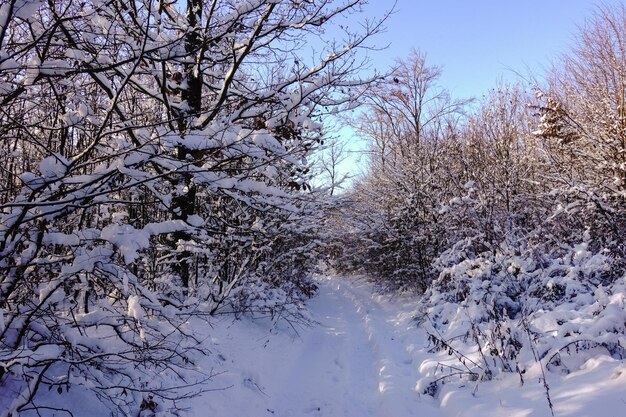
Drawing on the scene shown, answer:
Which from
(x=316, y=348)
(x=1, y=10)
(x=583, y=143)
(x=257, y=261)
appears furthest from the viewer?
(x=257, y=261)

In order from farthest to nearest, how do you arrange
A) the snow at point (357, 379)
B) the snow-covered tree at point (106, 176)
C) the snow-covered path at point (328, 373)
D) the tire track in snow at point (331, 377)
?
1. the tire track in snow at point (331, 377)
2. the snow-covered path at point (328, 373)
3. the snow at point (357, 379)
4. the snow-covered tree at point (106, 176)

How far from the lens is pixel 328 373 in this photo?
6441 millimetres

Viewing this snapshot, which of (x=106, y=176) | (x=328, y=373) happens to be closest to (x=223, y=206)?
(x=328, y=373)

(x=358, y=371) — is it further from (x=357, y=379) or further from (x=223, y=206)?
(x=223, y=206)

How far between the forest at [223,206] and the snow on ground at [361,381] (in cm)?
28

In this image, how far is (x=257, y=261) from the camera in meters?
9.80

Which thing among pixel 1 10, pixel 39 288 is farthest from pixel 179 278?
pixel 1 10

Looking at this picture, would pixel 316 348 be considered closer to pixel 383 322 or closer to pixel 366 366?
pixel 366 366

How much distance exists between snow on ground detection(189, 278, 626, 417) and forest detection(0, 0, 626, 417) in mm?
283

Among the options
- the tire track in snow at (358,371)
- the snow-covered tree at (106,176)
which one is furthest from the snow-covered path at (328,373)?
the snow-covered tree at (106,176)

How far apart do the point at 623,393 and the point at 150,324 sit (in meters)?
3.69

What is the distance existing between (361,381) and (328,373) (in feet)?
1.96

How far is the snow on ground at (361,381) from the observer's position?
3668 millimetres

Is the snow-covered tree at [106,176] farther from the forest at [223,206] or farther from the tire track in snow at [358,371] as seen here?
the tire track in snow at [358,371]
